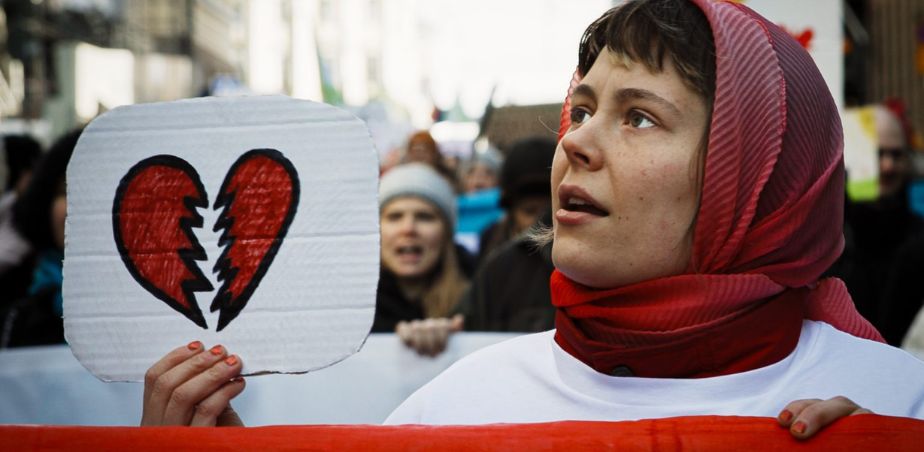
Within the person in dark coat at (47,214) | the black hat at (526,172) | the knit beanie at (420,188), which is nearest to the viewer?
the person in dark coat at (47,214)

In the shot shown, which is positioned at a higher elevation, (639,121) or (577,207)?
(639,121)

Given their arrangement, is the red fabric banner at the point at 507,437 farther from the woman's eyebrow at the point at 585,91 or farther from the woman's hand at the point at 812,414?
the woman's eyebrow at the point at 585,91

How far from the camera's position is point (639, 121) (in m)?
1.52

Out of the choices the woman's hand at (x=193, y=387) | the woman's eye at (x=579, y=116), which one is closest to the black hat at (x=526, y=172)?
the woman's eye at (x=579, y=116)

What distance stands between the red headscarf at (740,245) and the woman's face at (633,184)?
0.11ft

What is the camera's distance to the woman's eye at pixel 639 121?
1515mm

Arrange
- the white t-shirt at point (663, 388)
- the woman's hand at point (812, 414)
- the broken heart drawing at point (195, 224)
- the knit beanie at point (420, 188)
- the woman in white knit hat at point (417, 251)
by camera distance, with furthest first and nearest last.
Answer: the knit beanie at point (420, 188)
the woman in white knit hat at point (417, 251)
the broken heart drawing at point (195, 224)
the white t-shirt at point (663, 388)
the woman's hand at point (812, 414)

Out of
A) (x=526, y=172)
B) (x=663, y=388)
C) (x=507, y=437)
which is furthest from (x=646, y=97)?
(x=526, y=172)

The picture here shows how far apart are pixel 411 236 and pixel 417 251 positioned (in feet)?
0.20

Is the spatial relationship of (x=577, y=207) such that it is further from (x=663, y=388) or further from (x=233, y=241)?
(x=233, y=241)

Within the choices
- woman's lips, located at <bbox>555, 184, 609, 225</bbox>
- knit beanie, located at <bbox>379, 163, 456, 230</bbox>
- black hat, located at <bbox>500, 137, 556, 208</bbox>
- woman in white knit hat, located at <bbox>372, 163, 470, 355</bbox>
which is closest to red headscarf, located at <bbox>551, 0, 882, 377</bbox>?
woman's lips, located at <bbox>555, 184, 609, 225</bbox>

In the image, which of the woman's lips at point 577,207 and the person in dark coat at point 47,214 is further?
the person in dark coat at point 47,214

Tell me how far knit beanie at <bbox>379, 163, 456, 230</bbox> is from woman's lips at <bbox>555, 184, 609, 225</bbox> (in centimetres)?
245

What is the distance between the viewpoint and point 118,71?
62.9ft
